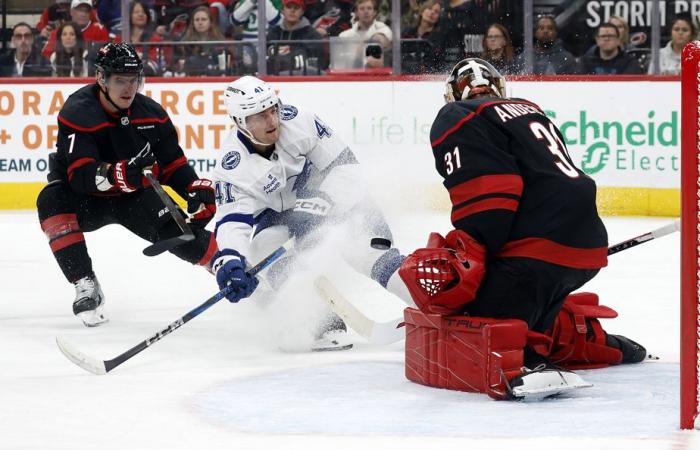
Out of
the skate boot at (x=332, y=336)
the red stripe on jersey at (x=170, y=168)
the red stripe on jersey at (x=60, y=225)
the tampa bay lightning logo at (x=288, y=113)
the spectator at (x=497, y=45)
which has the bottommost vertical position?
the skate boot at (x=332, y=336)

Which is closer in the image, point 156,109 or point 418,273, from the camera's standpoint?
point 418,273

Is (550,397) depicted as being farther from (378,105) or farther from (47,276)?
(378,105)

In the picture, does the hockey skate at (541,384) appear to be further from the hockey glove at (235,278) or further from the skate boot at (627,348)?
the hockey glove at (235,278)

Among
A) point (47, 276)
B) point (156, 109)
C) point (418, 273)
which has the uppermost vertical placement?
point (156, 109)

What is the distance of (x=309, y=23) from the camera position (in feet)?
28.2

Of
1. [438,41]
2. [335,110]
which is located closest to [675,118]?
[438,41]

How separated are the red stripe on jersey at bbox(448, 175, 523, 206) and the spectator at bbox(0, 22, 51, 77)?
19.9 feet

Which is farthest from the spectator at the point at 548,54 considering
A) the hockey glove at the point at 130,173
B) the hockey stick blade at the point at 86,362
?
the hockey stick blade at the point at 86,362

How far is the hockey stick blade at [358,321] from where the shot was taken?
4.02 metres

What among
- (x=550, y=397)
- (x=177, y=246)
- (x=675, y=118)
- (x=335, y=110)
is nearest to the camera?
(x=550, y=397)

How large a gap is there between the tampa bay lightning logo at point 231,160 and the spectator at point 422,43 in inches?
170

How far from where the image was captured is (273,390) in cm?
343

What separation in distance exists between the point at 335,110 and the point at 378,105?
11.5 inches

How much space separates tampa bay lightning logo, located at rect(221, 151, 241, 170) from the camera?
13.7 ft
